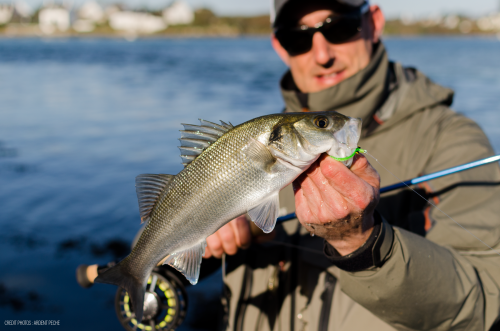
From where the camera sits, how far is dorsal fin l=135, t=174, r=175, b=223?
2098mm

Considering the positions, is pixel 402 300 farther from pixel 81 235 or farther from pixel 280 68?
pixel 280 68

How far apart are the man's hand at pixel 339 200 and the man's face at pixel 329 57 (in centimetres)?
182

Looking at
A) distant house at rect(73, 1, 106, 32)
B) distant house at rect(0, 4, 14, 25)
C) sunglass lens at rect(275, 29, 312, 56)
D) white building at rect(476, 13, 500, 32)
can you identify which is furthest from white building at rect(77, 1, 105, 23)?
sunglass lens at rect(275, 29, 312, 56)

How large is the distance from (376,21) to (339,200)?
2.63m

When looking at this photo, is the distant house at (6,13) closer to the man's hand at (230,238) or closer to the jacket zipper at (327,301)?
the man's hand at (230,238)

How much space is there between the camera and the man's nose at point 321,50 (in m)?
3.34

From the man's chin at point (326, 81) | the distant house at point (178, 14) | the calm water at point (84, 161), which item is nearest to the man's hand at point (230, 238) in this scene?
the man's chin at point (326, 81)

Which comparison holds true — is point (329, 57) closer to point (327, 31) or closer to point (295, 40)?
point (327, 31)

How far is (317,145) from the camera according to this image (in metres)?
1.81

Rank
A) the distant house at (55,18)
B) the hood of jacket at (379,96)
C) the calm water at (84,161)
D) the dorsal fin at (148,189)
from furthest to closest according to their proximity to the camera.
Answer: the distant house at (55,18)
the calm water at (84,161)
the hood of jacket at (379,96)
the dorsal fin at (148,189)

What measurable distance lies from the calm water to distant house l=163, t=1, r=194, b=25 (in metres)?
135

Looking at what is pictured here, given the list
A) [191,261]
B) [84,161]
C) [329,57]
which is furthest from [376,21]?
[84,161]

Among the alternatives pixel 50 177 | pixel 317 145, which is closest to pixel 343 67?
pixel 317 145

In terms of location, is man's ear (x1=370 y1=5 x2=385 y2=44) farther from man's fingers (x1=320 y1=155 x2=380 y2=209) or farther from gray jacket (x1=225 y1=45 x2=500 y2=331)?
man's fingers (x1=320 y1=155 x2=380 y2=209)
